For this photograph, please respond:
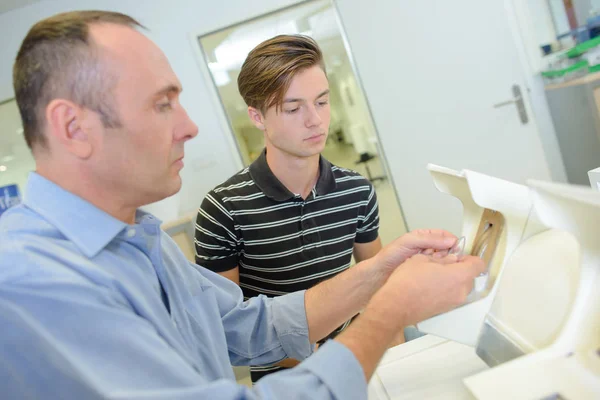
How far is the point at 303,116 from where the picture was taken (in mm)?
1269

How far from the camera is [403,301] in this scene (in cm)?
71

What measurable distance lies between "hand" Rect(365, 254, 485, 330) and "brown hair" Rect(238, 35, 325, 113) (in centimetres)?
71

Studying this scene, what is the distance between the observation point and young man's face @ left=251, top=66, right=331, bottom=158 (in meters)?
1.26

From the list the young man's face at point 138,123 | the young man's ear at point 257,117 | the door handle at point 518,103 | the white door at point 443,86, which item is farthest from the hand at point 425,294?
the door handle at point 518,103

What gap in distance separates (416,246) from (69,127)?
673 millimetres

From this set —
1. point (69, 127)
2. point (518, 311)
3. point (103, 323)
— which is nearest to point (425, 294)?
point (518, 311)

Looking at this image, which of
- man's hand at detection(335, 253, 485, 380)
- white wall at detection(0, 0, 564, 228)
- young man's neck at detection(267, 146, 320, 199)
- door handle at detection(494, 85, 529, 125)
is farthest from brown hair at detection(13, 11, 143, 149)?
door handle at detection(494, 85, 529, 125)

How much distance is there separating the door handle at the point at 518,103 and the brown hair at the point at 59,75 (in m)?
2.55

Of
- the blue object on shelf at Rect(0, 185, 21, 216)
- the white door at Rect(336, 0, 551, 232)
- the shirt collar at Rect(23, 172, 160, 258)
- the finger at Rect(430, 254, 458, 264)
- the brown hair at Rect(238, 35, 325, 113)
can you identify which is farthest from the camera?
the blue object on shelf at Rect(0, 185, 21, 216)

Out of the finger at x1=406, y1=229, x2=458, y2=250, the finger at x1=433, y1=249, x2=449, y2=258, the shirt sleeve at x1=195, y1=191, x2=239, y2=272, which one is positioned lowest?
the finger at x1=433, y1=249, x2=449, y2=258

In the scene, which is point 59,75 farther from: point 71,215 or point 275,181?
point 275,181

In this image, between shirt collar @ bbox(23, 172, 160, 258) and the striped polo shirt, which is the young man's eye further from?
the striped polo shirt

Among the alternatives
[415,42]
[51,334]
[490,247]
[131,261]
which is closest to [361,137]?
[415,42]

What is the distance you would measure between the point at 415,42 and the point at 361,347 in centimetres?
245
